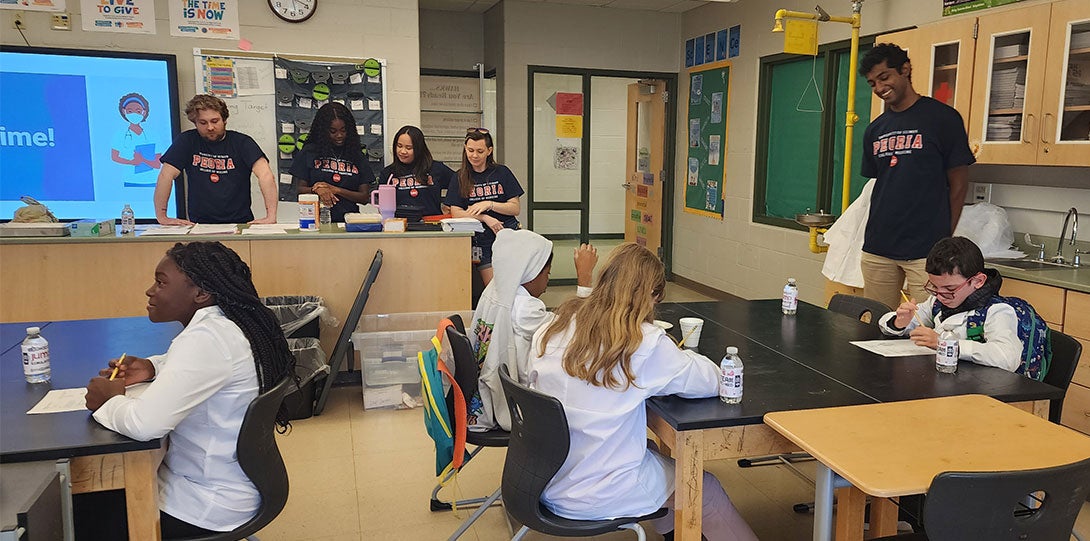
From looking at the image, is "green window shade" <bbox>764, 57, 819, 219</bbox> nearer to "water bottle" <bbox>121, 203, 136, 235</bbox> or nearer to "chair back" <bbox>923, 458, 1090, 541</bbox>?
"chair back" <bbox>923, 458, 1090, 541</bbox>

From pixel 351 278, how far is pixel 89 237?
1311mm

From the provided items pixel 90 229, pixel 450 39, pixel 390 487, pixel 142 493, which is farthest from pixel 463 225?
pixel 450 39

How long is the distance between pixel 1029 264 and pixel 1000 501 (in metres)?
2.83

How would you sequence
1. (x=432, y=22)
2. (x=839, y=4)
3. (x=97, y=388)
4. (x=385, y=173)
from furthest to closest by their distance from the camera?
(x=432, y=22), (x=839, y=4), (x=385, y=173), (x=97, y=388)

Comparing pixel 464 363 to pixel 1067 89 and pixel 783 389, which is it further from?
pixel 1067 89

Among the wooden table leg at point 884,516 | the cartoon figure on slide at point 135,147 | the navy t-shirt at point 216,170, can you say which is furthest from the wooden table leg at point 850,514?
the cartoon figure on slide at point 135,147

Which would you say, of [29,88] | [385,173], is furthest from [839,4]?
[29,88]

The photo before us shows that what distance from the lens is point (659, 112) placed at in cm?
780

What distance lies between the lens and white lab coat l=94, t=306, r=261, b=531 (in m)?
1.86

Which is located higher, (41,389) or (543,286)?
(543,286)

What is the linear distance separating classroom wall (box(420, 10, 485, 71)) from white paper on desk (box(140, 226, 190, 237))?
405cm

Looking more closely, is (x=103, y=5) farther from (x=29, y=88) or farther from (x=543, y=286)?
(x=543, y=286)

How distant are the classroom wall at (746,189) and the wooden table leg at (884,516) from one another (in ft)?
11.0

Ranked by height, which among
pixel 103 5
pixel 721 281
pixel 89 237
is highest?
pixel 103 5
